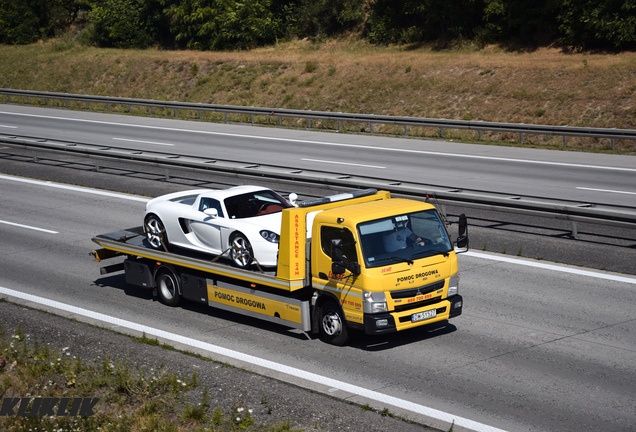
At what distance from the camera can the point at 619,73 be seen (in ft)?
118

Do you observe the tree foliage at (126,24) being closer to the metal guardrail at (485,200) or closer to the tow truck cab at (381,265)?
the metal guardrail at (485,200)

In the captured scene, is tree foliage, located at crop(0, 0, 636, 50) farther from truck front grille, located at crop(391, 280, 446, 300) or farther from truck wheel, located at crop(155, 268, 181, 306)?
truck wheel, located at crop(155, 268, 181, 306)

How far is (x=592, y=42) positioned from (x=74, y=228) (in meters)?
33.7

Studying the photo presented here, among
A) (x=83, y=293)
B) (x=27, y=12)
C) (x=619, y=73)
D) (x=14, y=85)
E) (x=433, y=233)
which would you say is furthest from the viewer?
(x=27, y=12)

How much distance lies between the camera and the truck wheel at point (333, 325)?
10391 millimetres

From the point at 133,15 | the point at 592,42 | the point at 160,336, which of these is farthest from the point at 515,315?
the point at 133,15

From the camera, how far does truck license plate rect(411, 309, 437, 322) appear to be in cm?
1010

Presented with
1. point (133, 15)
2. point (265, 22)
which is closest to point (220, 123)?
point (265, 22)

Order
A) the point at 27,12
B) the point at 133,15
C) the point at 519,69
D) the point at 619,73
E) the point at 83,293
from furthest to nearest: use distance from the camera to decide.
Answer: the point at 27,12 < the point at 133,15 < the point at 519,69 < the point at 619,73 < the point at 83,293

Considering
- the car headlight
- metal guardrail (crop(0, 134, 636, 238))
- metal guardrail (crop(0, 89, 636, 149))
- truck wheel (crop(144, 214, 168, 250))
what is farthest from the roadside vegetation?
the car headlight

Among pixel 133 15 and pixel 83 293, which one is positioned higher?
pixel 133 15

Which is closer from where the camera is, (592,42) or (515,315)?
(515,315)

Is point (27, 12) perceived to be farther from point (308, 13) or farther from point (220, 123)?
point (220, 123)

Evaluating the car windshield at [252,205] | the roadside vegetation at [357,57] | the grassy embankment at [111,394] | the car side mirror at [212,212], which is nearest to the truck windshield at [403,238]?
the car windshield at [252,205]
